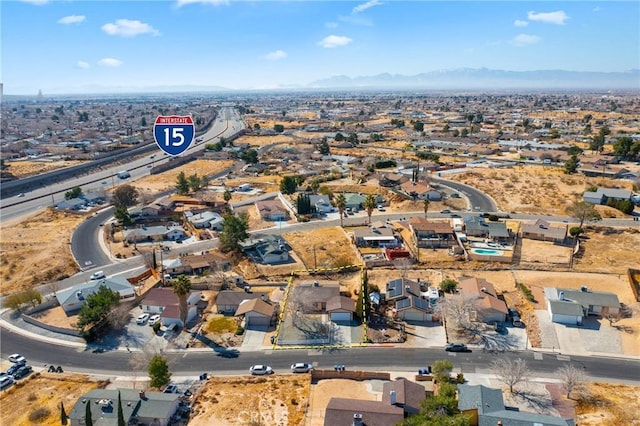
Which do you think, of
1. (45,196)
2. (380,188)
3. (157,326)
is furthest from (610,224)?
(45,196)

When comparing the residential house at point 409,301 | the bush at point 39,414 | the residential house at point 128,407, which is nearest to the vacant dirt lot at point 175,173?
the residential house at point 409,301

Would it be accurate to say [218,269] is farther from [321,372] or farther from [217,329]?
[321,372]

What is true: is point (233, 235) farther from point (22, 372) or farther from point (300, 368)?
point (22, 372)

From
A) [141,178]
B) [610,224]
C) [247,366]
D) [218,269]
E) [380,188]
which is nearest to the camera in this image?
[247,366]

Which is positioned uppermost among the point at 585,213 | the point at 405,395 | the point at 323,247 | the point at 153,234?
the point at 585,213

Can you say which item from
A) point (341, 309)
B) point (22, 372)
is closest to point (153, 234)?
point (22, 372)
